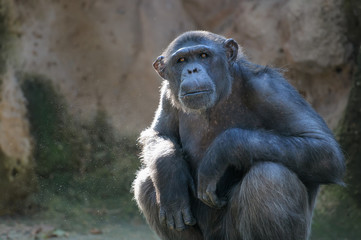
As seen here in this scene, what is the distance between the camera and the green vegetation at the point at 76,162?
9.48 meters

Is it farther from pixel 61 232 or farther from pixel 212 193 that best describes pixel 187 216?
pixel 61 232

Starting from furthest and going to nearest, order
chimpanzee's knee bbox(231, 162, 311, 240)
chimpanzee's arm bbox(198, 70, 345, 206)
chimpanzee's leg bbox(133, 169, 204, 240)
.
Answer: chimpanzee's leg bbox(133, 169, 204, 240)
chimpanzee's arm bbox(198, 70, 345, 206)
chimpanzee's knee bbox(231, 162, 311, 240)

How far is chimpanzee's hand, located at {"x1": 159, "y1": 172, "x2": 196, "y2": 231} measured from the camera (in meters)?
5.76

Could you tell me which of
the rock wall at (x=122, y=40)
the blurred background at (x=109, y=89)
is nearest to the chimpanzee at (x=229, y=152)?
the blurred background at (x=109, y=89)

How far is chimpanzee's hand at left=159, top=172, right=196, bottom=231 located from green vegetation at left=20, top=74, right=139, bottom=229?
3676 millimetres

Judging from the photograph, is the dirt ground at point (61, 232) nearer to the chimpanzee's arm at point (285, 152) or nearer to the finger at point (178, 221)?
the finger at point (178, 221)

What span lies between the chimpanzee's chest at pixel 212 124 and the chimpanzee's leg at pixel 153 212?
519 millimetres

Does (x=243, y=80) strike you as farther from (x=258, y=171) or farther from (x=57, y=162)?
(x=57, y=162)

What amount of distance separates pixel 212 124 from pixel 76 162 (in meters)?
4.22

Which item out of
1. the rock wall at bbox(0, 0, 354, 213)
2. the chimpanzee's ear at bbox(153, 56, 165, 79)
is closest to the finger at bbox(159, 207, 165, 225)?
the chimpanzee's ear at bbox(153, 56, 165, 79)

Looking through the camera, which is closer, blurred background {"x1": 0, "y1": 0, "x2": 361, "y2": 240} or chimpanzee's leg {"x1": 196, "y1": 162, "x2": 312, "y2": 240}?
chimpanzee's leg {"x1": 196, "y1": 162, "x2": 312, "y2": 240}

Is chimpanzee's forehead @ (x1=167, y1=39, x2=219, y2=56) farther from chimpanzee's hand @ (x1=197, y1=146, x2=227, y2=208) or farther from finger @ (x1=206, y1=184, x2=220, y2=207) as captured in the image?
finger @ (x1=206, y1=184, x2=220, y2=207)

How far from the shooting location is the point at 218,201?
5.55 m

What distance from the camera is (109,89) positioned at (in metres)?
10.2
